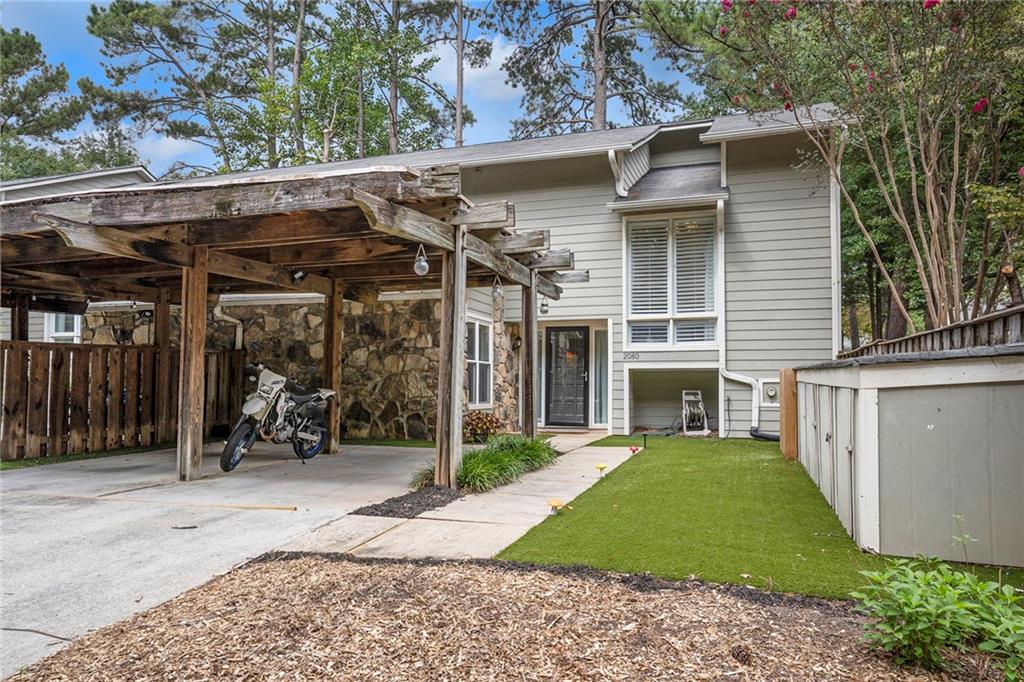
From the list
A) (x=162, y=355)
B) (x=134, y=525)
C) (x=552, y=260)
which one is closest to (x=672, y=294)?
(x=552, y=260)

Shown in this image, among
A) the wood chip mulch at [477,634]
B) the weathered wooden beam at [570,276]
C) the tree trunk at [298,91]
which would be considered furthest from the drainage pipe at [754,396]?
the tree trunk at [298,91]

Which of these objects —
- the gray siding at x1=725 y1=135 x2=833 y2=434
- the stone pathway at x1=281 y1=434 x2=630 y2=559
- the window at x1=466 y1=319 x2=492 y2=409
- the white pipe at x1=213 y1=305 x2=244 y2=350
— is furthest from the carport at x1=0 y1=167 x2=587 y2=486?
the gray siding at x1=725 y1=135 x2=833 y2=434

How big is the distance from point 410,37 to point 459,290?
54.1 feet

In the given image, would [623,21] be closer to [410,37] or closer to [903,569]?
[410,37]

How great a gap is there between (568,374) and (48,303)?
7488 mm

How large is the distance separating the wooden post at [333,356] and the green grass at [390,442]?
0.80 m

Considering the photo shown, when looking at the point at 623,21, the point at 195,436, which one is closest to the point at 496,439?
the point at 195,436

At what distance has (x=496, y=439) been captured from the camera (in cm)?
674

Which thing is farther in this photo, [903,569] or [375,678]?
[903,569]

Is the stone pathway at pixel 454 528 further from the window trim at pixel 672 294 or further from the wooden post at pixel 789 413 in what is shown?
the window trim at pixel 672 294

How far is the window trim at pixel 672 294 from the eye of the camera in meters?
9.41

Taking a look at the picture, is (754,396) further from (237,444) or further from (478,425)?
(237,444)

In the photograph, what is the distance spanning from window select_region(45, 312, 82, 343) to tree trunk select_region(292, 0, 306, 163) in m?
8.44

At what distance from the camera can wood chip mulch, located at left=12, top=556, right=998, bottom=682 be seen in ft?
6.79
